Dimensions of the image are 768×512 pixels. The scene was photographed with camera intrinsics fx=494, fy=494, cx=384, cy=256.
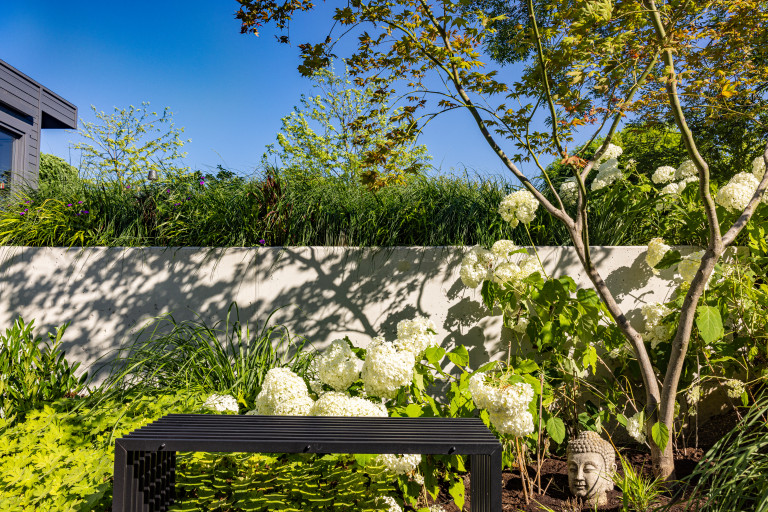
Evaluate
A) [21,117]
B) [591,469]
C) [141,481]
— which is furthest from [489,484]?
[21,117]

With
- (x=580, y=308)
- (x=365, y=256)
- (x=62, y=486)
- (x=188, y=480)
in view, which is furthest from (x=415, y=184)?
(x=62, y=486)

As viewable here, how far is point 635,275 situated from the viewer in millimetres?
3645

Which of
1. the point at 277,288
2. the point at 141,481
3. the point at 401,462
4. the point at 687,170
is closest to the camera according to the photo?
the point at 141,481

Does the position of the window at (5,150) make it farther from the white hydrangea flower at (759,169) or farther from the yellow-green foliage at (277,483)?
the white hydrangea flower at (759,169)

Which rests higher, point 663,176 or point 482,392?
point 663,176

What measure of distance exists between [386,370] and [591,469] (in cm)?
118

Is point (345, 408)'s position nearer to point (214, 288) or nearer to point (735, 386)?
point (214, 288)

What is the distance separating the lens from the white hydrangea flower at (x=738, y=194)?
292cm

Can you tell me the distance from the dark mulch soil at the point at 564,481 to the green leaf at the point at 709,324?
0.76 meters

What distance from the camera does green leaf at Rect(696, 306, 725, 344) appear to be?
2.56 m

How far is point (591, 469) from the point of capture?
2.44 m

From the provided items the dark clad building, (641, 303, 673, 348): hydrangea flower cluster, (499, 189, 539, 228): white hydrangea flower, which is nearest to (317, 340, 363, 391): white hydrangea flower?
(499, 189, 539, 228): white hydrangea flower

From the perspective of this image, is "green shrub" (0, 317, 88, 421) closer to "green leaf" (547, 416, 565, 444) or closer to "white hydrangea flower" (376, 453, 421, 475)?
"white hydrangea flower" (376, 453, 421, 475)

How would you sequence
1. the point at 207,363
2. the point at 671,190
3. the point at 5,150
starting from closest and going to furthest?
the point at 207,363
the point at 671,190
the point at 5,150
